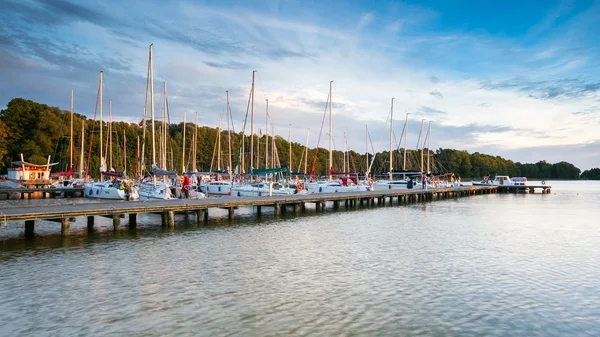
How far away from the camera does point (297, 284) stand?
13.6 metres

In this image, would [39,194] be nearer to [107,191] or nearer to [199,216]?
[107,191]

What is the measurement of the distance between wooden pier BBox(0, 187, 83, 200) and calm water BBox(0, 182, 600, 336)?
99.2 feet

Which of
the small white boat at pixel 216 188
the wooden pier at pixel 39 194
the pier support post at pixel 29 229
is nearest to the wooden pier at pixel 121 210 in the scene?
the pier support post at pixel 29 229

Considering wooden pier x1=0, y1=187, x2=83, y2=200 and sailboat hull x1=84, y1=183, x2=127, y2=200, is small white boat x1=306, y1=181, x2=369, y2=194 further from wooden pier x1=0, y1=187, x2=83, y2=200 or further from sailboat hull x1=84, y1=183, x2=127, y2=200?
wooden pier x1=0, y1=187, x2=83, y2=200

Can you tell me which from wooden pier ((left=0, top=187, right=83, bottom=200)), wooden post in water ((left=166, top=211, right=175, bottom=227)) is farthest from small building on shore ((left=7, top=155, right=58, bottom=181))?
wooden post in water ((left=166, top=211, right=175, bottom=227))

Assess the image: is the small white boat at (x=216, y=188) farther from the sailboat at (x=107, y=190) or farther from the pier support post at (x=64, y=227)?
the pier support post at (x=64, y=227)

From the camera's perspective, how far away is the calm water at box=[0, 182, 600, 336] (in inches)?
399

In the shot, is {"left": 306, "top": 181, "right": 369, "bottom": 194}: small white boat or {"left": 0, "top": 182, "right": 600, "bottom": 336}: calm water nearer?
{"left": 0, "top": 182, "right": 600, "bottom": 336}: calm water

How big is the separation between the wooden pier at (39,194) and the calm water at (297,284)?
30.2m

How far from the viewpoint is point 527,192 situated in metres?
76.9

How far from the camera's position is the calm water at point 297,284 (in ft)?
33.2

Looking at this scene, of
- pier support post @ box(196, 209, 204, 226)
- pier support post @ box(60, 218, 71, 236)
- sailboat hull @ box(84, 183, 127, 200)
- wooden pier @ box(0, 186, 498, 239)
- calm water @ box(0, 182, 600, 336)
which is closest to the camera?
calm water @ box(0, 182, 600, 336)

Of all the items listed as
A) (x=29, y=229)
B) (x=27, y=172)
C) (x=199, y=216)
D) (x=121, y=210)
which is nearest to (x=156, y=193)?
(x=199, y=216)

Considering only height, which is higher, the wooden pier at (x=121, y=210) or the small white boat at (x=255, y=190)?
the small white boat at (x=255, y=190)
